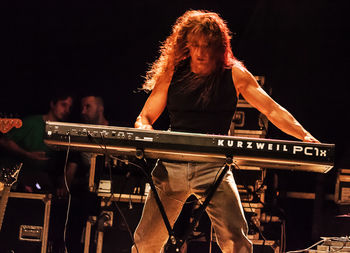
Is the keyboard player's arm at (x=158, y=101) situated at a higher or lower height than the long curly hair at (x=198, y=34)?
lower

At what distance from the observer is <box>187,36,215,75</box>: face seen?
115 inches

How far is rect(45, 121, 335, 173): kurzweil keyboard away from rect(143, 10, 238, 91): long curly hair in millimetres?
657

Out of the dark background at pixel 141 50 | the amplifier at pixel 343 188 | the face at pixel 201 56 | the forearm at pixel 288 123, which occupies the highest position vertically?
the dark background at pixel 141 50

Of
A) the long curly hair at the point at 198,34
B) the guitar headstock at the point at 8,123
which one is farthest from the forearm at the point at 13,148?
the long curly hair at the point at 198,34

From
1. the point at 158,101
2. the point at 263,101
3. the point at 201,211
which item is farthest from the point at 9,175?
the point at 263,101

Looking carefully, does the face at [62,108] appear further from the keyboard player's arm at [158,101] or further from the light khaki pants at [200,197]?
the light khaki pants at [200,197]

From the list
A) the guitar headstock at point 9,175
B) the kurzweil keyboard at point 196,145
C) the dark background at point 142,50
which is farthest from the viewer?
the dark background at point 142,50

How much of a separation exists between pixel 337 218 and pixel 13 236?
3.26 m

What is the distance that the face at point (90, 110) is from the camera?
645cm

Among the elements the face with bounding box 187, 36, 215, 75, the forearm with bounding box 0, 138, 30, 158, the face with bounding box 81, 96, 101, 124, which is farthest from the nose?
the forearm with bounding box 0, 138, 30, 158

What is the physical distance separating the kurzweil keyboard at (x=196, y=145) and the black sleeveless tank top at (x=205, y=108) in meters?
0.30

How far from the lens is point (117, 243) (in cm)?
486

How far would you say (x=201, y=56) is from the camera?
9.59 feet

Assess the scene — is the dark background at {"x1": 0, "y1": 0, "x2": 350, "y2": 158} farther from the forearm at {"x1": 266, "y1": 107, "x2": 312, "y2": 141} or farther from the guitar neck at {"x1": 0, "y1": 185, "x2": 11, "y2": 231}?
the forearm at {"x1": 266, "y1": 107, "x2": 312, "y2": 141}
